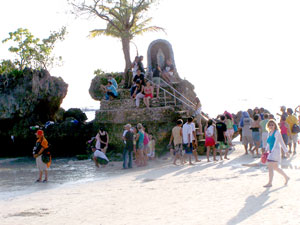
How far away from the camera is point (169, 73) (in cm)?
2470

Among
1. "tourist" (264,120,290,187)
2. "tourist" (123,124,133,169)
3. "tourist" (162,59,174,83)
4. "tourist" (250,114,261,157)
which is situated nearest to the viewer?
"tourist" (264,120,290,187)

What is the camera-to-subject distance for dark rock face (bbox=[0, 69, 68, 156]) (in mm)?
27031

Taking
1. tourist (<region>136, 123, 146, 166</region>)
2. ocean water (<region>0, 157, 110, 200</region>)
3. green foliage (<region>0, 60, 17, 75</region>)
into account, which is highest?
green foliage (<region>0, 60, 17, 75</region>)

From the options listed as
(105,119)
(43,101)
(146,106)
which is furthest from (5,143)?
(146,106)

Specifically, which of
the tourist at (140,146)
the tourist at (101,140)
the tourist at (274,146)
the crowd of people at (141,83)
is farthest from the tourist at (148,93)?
the tourist at (274,146)

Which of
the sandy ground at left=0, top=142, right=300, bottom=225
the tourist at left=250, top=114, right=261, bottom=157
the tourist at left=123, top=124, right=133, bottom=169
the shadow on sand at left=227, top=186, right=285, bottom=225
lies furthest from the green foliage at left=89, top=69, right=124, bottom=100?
the shadow on sand at left=227, top=186, right=285, bottom=225

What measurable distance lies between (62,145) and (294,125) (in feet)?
51.6

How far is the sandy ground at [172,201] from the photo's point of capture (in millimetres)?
7355

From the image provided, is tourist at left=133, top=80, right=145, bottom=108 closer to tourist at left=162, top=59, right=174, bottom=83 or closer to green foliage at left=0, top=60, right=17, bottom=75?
tourist at left=162, top=59, right=174, bottom=83

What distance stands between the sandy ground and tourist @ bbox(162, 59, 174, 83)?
11.6 metres

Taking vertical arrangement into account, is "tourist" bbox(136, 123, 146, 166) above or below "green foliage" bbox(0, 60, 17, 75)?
below

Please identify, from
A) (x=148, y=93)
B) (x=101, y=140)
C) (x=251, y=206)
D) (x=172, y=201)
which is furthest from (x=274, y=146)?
(x=148, y=93)

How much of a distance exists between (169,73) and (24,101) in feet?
31.4

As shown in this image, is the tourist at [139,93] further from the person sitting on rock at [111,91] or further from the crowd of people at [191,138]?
the crowd of people at [191,138]
